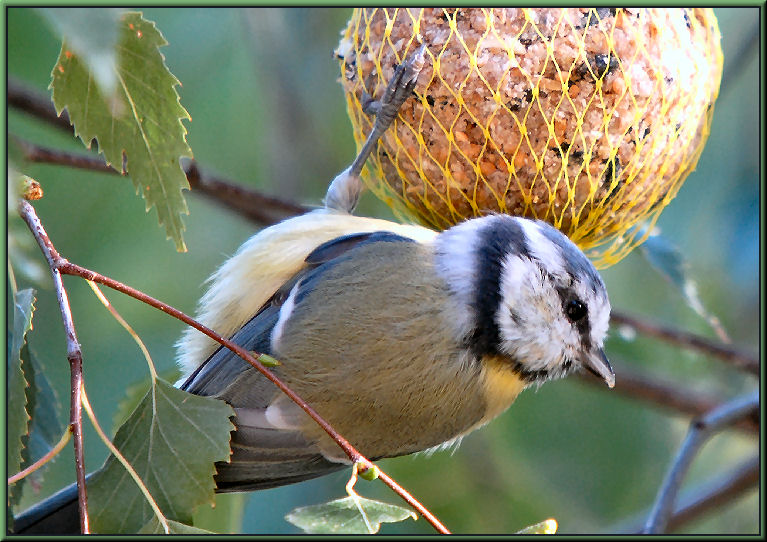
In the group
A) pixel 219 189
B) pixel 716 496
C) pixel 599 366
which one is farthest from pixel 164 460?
pixel 716 496

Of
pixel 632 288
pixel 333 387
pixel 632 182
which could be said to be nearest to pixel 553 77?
pixel 632 182

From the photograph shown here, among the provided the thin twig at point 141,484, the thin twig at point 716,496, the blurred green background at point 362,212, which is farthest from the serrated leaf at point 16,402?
the thin twig at point 716,496

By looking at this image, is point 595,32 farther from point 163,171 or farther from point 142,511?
point 142,511

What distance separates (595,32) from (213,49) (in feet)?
5.59

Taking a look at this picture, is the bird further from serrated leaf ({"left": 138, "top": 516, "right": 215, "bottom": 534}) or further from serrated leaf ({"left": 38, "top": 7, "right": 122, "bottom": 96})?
serrated leaf ({"left": 38, "top": 7, "right": 122, "bottom": 96})

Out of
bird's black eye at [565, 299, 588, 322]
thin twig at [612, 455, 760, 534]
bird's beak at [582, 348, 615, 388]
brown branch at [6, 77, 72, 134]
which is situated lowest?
thin twig at [612, 455, 760, 534]

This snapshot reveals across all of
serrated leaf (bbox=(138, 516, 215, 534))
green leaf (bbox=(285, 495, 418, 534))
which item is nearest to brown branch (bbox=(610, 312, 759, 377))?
green leaf (bbox=(285, 495, 418, 534))

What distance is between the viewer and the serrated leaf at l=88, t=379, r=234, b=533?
1.27 meters

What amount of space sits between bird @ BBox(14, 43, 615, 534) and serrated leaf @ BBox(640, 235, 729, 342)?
26 centimetres

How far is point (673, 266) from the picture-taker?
70.4 inches

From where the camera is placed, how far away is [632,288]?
3.01 m

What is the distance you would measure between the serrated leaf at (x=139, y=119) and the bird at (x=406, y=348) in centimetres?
32

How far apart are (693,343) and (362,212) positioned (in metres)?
1.05

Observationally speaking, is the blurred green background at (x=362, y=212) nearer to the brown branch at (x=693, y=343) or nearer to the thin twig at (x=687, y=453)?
the brown branch at (x=693, y=343)
